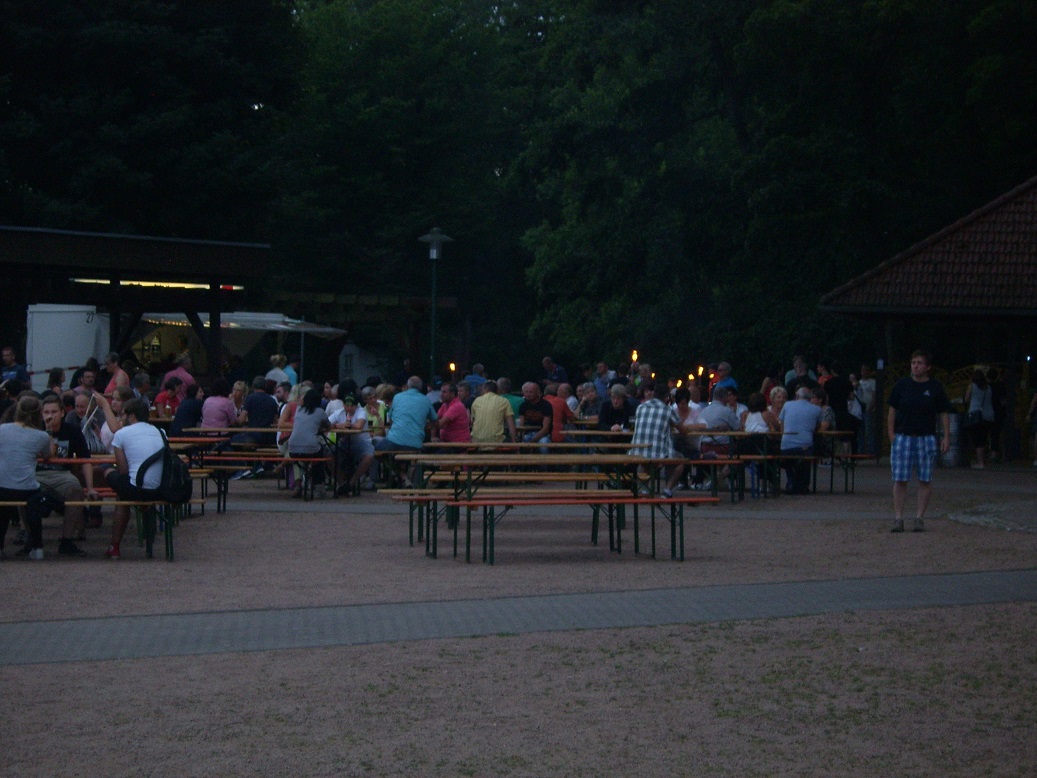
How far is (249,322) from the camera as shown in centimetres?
3556

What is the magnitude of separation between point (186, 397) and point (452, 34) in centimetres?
3914

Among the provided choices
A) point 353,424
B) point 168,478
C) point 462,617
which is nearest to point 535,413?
point 353,424

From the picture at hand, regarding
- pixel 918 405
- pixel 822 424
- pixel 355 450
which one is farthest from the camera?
pixel 822 424

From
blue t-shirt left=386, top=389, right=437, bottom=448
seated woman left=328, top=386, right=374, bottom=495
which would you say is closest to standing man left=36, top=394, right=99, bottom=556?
blue t-shirt left=386, top=389, right=437, bottom=448

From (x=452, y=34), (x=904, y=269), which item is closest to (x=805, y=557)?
(x=904, y=269)

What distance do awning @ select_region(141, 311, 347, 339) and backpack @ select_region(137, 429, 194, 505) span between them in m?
20.2

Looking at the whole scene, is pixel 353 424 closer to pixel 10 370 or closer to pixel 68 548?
pixel 10 370

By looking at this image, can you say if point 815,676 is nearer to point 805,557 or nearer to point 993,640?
point 993,640

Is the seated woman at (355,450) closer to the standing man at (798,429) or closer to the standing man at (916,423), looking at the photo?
the standing man at (798,429)

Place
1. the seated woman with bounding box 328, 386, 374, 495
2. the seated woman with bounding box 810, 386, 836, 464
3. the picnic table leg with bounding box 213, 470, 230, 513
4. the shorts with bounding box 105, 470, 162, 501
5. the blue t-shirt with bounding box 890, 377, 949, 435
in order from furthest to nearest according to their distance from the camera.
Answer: the seated woman with bounding box 810, 386, 836, 464 < the seated woman with bounding box 328, 386, 374, 495 < the picnic table leg with bounding box 213, 470, 230, 513 < the blue t-shirt with bounding box 890, 377, 949, 435 < the shorts with bounding box 105, 470, 162, 501

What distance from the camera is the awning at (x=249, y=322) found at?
34.2 m

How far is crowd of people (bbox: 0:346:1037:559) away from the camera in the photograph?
500 inches

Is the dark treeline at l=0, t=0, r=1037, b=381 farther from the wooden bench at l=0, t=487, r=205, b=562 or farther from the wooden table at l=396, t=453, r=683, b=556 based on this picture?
the wooden bench at l=0, t=487, r=205, b=562

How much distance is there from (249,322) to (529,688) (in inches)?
1137
